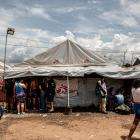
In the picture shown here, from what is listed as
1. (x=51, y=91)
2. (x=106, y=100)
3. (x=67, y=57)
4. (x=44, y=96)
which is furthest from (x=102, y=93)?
(x=67, y=57)

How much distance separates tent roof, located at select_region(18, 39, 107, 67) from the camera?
23.0 metres

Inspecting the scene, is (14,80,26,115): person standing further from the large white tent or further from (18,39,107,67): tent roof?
(18,39,107,67): tent roof

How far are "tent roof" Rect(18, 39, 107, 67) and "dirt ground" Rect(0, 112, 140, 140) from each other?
4216mm

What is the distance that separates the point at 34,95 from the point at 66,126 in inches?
225

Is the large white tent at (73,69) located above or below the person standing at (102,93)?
above

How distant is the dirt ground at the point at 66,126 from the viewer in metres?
13.5

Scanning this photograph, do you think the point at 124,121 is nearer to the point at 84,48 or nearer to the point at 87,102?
the point at 87,102

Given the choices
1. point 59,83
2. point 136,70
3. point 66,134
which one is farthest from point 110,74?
point 66,134

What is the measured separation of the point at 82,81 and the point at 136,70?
3.22m

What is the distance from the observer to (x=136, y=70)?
20359mm

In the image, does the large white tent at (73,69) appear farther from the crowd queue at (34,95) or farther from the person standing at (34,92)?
the person standing at (34,92)

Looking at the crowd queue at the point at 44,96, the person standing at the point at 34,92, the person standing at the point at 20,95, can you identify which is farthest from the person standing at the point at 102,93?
the person standing at the point at 20,95

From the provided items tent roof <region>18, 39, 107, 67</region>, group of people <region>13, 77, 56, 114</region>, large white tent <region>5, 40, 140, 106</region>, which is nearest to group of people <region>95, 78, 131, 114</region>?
large white tent <region>5, 40, 140, 106</region>

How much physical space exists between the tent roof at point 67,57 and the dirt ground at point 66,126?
422 centimetres
